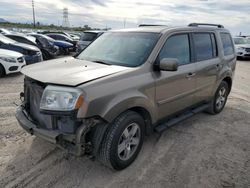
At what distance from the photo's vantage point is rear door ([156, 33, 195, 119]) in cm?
355

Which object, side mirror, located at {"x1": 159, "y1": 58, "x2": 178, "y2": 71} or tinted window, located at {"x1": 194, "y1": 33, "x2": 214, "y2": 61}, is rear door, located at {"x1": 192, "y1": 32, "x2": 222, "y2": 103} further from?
side mirror, located at {"x1": 159, "y1": 58, "x2": 178, "y2": 71}

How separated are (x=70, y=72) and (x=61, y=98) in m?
0.51

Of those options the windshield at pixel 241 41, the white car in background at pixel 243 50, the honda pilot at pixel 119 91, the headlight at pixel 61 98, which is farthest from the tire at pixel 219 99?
the windshield at pixel 241 41

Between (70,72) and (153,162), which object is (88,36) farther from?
(153,162)

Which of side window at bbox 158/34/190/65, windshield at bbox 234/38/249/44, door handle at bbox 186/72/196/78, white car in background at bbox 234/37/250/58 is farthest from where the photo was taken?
windshield at bbox 234/38/249/44

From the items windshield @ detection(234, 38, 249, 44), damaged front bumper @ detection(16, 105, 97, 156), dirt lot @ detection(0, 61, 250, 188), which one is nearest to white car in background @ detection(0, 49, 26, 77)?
dirt lot @ detection(0, 61, 250, 188)

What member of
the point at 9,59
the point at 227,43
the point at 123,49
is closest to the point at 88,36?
the point at 9,59

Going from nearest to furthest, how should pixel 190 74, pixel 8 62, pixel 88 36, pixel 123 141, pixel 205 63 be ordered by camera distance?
pixel 123 141 → pixel 190 74 → pixel 205 63 → pixel 8 62 → pixel 88 36

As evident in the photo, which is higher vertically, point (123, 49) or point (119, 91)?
point (123, 49)

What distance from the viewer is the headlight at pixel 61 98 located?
8.55ft

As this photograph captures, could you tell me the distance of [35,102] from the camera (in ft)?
10.4

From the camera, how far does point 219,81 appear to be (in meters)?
5.14

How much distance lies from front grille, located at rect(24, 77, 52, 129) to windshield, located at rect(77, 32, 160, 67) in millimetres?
1002

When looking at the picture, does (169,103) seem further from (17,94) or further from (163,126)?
(17,94)
